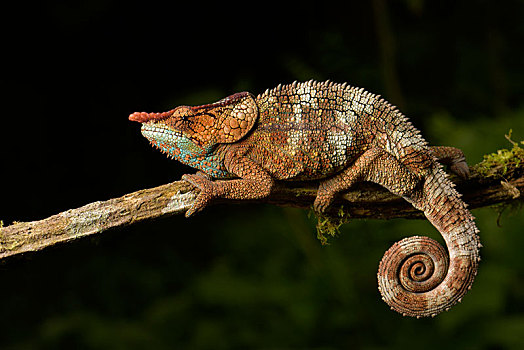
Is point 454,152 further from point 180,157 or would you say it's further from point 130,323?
point 130,323

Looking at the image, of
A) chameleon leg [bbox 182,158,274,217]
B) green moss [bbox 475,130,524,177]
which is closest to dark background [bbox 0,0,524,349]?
green moss [bbox 475,130,524,177]

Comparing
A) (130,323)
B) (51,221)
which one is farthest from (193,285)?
(51,221)

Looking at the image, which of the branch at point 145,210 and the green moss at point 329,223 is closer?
the branch at point 145,210

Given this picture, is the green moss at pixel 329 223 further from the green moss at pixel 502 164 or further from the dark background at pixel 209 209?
the dark background at pixel 209 209

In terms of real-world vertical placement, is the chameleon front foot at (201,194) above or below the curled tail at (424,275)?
above

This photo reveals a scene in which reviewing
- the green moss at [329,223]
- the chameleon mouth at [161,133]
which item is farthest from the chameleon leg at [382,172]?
the chameleon mouth at [161,133]

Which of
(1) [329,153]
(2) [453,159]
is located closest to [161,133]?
(1) [329,153]

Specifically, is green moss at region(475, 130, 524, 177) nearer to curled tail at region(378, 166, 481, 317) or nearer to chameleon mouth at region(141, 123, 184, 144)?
curled tail at region(378, 166, 481, 317)

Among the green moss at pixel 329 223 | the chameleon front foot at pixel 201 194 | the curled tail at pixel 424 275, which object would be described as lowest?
the curled tail at pixel 424 275

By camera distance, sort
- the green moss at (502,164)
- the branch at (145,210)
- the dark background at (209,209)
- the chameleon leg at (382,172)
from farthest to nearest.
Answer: the dark background at (209,209) → the green moss at (502,164) → the branch at (145,210) → the chameleon leg at (382,172)
